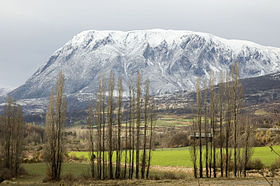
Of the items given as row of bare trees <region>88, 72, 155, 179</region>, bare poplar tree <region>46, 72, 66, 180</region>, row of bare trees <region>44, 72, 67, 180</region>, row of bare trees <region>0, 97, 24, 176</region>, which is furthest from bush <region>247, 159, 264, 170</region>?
row of bare trees <region>0, 97, 24, 176</region>

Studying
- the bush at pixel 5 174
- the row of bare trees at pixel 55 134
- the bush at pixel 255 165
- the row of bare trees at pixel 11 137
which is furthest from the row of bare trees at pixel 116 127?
the bush at pixel 255 165

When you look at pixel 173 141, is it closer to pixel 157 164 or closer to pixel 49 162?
pixel 157 164

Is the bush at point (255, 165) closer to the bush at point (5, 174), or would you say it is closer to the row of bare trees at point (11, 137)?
the bush at point (5, 174)

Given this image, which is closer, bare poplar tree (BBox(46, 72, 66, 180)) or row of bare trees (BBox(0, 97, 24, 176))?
bare poplar tree (BBox(46, 72, 66, 180))

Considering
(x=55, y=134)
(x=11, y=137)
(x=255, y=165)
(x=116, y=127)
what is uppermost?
(x=116, y=127)

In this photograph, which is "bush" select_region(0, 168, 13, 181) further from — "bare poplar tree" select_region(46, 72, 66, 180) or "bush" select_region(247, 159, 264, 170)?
"bush" select_region(247, 159, 264, 170)

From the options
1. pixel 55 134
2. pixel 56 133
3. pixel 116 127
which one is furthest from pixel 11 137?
pixel 116 127

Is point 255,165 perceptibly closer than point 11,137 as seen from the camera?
Yes

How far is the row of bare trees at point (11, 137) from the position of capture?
45816mm

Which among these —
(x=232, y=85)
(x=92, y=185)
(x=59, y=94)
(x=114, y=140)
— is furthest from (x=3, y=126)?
(x=232, y=85)

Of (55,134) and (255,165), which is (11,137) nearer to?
(55,134)

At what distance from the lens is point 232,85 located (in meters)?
37.3

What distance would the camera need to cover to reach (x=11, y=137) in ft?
155

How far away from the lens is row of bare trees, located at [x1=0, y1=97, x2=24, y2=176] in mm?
45816
